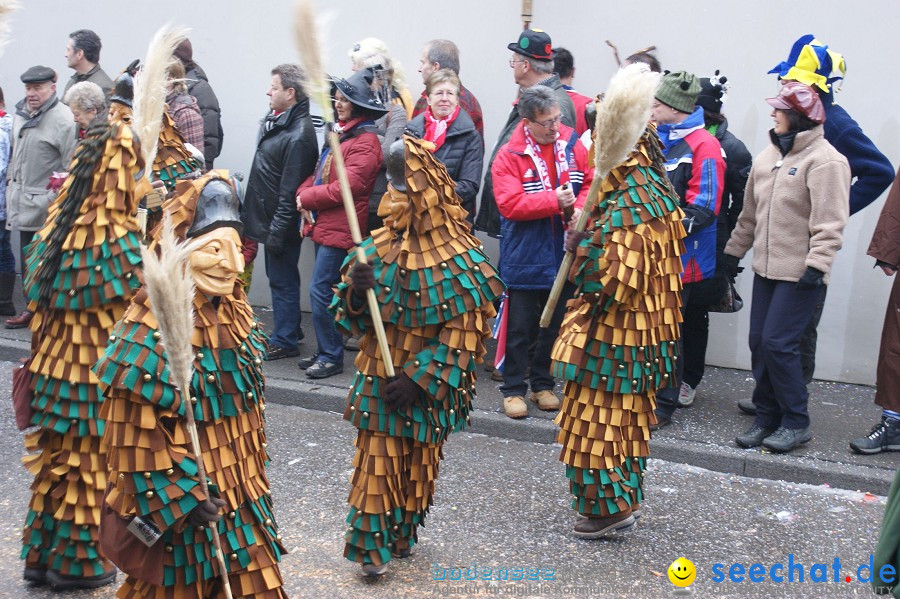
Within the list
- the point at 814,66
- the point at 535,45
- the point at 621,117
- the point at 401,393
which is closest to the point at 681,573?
the point at 401,393

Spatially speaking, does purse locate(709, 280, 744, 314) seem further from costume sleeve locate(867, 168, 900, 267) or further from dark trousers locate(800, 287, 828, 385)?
costume sleeve locate(867, 168, 900, 267)

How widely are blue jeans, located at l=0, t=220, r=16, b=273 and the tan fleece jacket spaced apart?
20.9ft

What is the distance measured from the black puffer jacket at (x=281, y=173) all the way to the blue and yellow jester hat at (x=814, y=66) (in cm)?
340

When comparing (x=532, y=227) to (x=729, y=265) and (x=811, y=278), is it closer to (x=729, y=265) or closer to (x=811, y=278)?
(x=729, y=265)

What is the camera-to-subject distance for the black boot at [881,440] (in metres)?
6.29

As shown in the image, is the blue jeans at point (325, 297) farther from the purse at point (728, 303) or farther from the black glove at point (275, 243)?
the purse at point (728, 303)

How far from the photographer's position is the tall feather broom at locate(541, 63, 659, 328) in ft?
15.0

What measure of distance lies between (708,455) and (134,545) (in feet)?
12.8

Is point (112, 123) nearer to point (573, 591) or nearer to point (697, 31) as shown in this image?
point (573, 591)

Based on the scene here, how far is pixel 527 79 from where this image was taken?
7.51 meters

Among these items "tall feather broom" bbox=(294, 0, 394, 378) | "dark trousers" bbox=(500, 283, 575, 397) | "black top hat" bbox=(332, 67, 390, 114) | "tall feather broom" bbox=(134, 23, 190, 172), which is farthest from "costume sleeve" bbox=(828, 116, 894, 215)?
"tall feather broom" bbox=(134, 23, 190, 172)

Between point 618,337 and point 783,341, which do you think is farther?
point 783,341

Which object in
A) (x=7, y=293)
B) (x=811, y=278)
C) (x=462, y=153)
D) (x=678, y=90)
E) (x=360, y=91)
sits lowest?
(x=7, y=293)

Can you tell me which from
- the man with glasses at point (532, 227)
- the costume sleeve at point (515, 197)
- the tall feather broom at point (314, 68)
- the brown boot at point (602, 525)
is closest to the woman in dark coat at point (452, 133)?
the man with glasses at point (532, 227)
